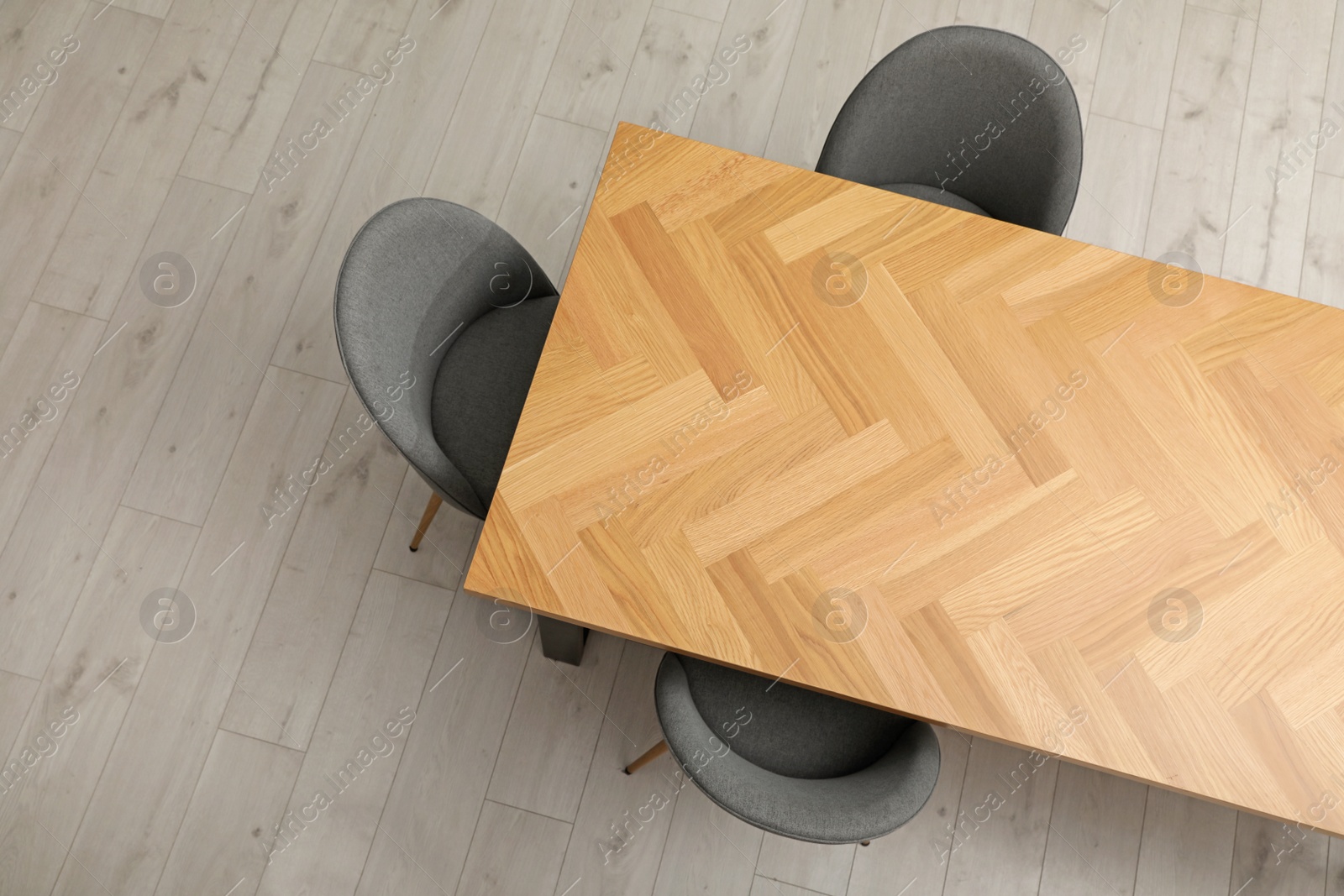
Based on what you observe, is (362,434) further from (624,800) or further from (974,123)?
(974,123)

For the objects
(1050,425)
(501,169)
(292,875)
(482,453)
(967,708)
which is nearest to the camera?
(967,708)

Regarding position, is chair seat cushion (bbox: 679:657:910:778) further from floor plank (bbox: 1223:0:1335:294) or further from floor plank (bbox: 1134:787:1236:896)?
floor plank (bbox: 1223:0:1335:294)

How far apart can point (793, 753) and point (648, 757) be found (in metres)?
0.43

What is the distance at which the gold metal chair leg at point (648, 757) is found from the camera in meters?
2.17

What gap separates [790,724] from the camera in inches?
76.7

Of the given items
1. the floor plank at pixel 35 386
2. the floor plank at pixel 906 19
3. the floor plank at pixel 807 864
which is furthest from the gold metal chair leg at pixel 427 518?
the floor plank at pixel 906 19

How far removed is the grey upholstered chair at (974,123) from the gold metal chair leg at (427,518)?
1.26m

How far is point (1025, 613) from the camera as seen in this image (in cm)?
167

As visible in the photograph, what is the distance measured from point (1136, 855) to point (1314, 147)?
7.35ft

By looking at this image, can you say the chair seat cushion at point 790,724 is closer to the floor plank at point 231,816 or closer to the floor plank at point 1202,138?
the floor plank at point 231,816

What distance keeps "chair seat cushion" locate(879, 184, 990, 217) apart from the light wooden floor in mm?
631

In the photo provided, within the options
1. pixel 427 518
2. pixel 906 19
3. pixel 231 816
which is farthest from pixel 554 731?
pixel 906 19

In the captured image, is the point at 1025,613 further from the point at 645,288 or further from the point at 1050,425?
the point at 645,288

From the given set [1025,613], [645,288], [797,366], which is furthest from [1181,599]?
[645,288]
